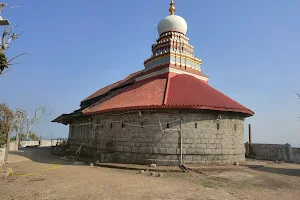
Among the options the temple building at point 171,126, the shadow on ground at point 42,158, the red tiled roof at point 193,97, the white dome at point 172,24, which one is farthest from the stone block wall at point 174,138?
the white dome at point 172,24

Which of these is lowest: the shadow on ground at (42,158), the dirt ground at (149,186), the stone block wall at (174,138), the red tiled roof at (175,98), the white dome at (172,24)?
the shadow on ground at (42,158)

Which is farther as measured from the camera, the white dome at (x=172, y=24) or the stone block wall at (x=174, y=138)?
the white dome at (x=172, y=24)

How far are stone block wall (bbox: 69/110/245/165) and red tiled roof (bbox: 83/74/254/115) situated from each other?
0.58 meters

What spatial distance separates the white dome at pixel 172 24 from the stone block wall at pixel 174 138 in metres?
10.1

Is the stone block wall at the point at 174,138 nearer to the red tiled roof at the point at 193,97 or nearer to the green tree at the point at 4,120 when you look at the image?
the red tiled roof at the point at 193,97

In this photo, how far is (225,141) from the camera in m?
12.4

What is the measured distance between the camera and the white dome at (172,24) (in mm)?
19764

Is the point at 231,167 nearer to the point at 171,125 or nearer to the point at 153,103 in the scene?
the point at 171,125

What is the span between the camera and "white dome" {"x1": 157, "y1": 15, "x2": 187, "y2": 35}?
19.8 metres

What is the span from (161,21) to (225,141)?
13071mm

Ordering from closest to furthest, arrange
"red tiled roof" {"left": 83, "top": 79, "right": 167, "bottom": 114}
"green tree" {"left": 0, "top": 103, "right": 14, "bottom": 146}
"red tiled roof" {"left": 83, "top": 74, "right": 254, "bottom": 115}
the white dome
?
"red tiled roof" {"left": 83, "top": 74, "right": 254, "bottom": 115}
"red tiled roof" {"left": 83, "top": 79, "right": 167, "bottom": 114}
the white dome
"green tree" {"left": 0, "top": 103, "right": 14, "bottom": 146}

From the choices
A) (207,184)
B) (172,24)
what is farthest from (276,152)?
(172,24)

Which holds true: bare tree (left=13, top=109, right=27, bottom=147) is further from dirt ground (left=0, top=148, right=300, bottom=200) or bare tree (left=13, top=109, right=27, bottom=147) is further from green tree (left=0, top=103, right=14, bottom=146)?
dirt ground (left=0, top=148, right=300, bottom=200)

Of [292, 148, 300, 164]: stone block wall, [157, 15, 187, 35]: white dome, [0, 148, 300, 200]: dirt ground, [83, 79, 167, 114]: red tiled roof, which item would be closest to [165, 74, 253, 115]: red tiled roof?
[83, 79, 167, 114]: red tiled roof
